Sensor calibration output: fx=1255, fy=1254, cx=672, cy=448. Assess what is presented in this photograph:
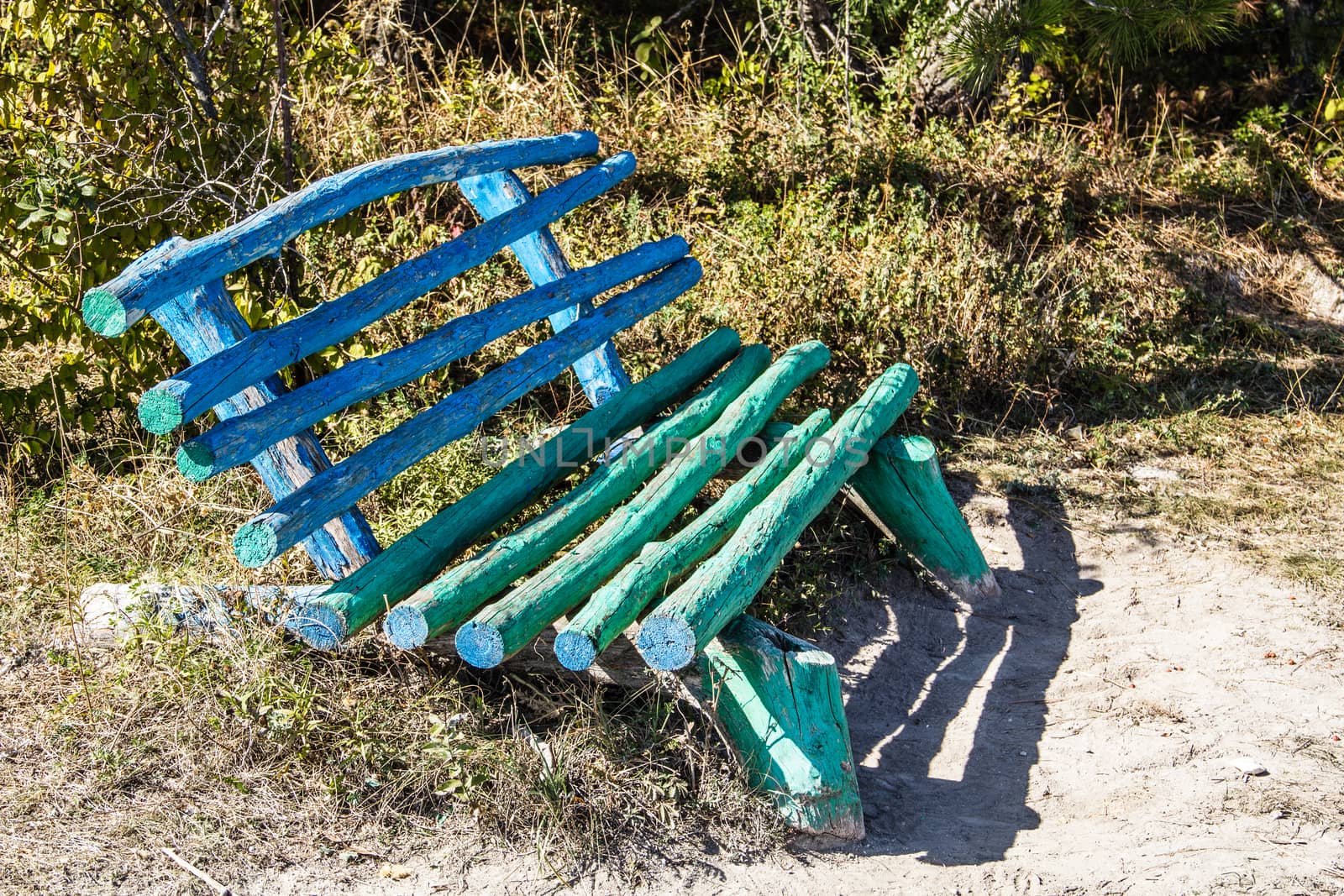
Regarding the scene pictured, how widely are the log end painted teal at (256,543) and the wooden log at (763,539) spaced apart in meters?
1.03

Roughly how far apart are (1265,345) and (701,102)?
3.37m

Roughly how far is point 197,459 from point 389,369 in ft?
2.48

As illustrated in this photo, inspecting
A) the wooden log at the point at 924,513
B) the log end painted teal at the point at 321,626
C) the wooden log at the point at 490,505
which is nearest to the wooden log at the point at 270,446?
the wooden log at the point at 490,505

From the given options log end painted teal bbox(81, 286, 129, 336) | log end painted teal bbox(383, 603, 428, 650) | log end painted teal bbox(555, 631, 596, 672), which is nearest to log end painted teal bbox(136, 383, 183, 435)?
log end painted teal bbox(81, 286, 129, 336)

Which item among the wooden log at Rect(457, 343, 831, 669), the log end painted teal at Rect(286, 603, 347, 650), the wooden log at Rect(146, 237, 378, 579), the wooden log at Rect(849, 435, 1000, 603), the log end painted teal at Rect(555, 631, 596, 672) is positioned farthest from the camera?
the wooden log at Rect(849, 435, 1000, 603)

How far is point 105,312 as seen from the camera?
10.3 feet

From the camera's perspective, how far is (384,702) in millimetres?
3666

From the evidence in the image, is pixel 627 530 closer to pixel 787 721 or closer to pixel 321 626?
pixel 787 721

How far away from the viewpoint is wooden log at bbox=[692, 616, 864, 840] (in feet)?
11.0

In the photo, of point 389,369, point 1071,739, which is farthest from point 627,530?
point 1071,739

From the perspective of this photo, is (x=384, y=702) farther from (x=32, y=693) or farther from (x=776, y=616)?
(x=776, y=616)

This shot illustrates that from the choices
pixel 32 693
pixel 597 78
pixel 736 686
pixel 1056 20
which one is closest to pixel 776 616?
pixel 736 686

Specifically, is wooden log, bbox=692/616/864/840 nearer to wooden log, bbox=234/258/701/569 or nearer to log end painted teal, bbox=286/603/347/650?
log end painted teal, bbox=286/603/347/650

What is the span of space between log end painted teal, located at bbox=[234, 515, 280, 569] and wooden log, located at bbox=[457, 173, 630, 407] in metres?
1.76
